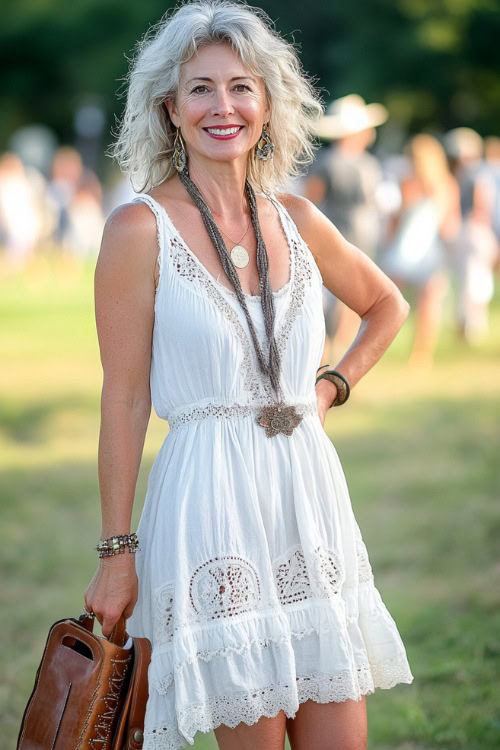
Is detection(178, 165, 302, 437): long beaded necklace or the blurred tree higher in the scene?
the blurred tree

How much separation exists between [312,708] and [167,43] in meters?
1.59

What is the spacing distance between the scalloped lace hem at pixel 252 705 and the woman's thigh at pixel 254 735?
0.03 metres

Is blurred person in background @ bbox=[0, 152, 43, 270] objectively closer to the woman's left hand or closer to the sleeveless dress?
the woman's left hand

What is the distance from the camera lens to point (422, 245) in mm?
12070

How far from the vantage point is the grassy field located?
4652mm

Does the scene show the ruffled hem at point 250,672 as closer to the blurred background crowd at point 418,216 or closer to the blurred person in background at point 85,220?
the blurred background crowd at point 418,216

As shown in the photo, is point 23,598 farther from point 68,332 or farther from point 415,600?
point 68,332

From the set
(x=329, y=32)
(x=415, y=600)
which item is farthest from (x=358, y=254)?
(x=329, y=32)

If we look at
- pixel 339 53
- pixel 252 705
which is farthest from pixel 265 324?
pixel 339 53

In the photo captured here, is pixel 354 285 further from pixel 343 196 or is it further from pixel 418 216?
pixel 418 216

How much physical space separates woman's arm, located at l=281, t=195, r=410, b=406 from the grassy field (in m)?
1.57

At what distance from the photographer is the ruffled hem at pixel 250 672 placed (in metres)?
2.74

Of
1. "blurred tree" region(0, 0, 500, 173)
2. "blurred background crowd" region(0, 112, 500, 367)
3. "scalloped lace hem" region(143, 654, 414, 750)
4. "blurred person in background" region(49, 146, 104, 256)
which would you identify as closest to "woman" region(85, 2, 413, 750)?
"scalloped lace hem" region(143, 654, 414, 750)

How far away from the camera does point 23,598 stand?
5820 millimetres
